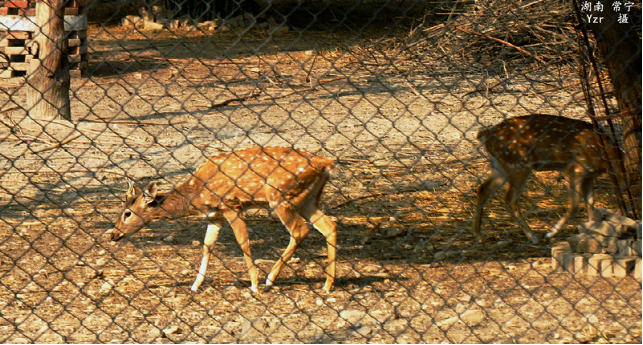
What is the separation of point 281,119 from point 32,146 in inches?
122

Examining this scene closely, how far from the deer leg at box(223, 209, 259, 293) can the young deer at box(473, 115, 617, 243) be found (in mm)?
1931

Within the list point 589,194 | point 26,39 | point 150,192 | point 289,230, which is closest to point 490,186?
point 589,194

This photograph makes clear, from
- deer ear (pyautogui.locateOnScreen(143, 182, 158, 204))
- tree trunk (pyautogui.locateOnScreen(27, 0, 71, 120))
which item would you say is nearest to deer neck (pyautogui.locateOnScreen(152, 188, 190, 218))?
deer ear (pyautogui.locateOnScreen(143, 182, 158, 204))

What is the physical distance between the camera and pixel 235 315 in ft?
16.9

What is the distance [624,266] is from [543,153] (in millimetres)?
1605

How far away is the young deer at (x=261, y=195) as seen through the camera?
18.6ft

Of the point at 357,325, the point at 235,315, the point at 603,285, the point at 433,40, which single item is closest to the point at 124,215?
the point at 235,315

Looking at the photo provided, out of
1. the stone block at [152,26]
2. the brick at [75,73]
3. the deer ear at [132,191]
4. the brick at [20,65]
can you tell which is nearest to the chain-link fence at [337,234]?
the deer ear at [132,191]

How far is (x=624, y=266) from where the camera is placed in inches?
205

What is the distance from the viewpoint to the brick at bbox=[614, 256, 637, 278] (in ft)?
17.1

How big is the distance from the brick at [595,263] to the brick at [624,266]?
2.7 inches

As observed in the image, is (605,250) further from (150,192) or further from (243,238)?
(150,192)

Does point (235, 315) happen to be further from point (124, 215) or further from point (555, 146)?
point (555, 146)

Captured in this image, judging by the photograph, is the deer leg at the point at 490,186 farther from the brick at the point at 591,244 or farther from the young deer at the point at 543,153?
the brick at the point at 591,244
